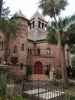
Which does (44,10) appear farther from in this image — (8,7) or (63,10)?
(8,7)

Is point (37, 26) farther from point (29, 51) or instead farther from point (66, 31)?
point (66, 31)

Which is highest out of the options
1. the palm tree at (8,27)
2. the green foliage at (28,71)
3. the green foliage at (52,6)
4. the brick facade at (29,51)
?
the green foliage at (52,6)

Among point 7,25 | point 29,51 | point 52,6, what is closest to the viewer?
point 52,6

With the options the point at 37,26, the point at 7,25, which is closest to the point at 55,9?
the point at 7,25

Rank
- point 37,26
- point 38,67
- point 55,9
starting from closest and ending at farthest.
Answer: point 55,9
point 38,67
point 37,26

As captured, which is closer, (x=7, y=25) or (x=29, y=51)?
(x=7, y=25)

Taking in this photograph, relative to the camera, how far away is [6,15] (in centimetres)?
2627

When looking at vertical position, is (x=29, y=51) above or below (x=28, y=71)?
above

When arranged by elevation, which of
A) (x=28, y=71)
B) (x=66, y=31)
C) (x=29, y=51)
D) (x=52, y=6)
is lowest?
(x=28, y=71)

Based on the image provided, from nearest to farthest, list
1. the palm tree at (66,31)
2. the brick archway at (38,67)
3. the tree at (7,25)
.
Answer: the tree at (7,25) → the palm tree at (66,31) → the brick archway at (38,67)

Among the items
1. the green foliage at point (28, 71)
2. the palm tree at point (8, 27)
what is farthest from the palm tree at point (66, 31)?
the green foliage at point (28, 71)

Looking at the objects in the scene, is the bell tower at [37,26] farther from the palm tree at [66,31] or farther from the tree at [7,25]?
the palm tree at [66,31]

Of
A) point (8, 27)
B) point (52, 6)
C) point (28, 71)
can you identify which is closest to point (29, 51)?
point (28, 71)

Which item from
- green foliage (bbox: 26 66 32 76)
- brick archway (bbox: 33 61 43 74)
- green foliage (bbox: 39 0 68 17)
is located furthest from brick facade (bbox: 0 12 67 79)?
green foliage (bbox: 39 0 68 17)
